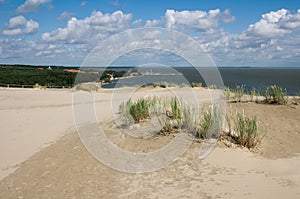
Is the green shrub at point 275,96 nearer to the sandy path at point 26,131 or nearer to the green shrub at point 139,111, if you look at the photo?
the green shrub at point 139,111

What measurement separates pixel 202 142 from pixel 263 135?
1.33m

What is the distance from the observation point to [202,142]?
21.4 feet

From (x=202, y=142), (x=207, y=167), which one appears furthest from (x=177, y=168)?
(x=202, y=142)

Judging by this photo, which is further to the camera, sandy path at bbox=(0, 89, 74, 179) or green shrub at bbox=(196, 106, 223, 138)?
sandy path at bbox=(0, 89, 74, 179)

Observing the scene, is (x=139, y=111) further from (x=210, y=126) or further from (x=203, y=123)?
(x=210, y=126)

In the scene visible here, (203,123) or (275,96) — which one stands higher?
(275,96)

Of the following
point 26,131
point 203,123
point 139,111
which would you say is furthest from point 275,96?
point 26,131

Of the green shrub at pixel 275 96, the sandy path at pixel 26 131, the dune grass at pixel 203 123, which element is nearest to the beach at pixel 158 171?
the sandy path at pixel 26 131

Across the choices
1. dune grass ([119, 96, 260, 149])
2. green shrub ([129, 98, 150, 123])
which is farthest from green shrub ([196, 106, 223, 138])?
green shrub ([129, 98, 150, 123])

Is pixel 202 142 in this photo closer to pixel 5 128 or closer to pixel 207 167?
pixel 207 167

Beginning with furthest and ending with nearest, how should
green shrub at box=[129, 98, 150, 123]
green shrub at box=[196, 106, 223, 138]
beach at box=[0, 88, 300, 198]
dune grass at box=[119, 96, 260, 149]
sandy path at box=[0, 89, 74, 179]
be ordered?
green shrub at box=[129, 98, 150, 123] < sandy path at box=[0, 89, 74, 179] < green shrub at box=[196, 106, 223, 138] < dune grass at box=[119, 96, 260, 149] < beach at box=[0, 88, 300, 198]

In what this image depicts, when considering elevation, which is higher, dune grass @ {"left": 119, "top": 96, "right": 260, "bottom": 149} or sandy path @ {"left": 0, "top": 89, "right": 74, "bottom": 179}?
dune grass @ {"left": 119, "top": 96, "right": 260, "bottom": 149}

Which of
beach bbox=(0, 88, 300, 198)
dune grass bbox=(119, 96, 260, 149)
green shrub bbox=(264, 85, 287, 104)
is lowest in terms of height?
beach bbox=(0, 88, 300, 198)

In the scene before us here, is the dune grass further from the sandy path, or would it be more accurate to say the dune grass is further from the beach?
the sandy path
